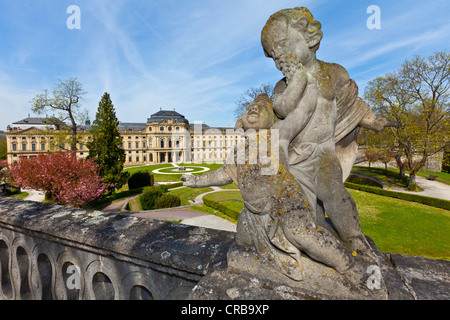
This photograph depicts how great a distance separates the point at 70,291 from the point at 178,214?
12.8 meters

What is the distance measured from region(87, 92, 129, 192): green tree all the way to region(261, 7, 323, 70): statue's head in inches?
945

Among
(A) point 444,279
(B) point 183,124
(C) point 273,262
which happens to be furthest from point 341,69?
(B) point 183,124

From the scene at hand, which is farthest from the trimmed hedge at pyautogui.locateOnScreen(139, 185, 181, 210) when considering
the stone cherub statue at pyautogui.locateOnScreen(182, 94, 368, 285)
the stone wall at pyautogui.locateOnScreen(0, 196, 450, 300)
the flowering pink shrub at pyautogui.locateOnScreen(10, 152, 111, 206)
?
the stone cherub statue at pyautogui.locateOnScreen(182, 94, 368, 285)

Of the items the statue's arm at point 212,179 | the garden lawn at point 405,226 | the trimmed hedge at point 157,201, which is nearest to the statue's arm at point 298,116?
the statue's arm at point 212,179

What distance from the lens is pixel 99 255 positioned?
2.54 meters

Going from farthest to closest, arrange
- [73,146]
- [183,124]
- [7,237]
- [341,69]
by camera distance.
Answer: [183,124] < [73,146] < [7,237] < [341,69]

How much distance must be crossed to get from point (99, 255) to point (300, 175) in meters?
2.30

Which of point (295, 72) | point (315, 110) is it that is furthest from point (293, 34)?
point (315, 110)

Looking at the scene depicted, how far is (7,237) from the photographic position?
127 inches

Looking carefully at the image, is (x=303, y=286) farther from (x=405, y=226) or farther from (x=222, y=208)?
(x=405, y=226)

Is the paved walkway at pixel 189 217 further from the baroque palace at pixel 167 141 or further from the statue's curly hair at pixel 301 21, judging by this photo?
the baroque palace at pixel 167 141

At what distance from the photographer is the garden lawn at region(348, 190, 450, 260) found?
9.69 m

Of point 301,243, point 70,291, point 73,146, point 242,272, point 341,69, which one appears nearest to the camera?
point 301,243

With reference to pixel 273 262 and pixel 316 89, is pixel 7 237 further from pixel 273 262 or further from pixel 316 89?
pixel 316 89
